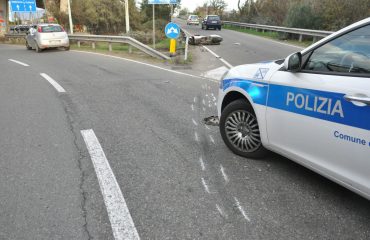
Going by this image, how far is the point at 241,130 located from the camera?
4.58m

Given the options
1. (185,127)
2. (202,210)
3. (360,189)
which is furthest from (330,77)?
(185,127)

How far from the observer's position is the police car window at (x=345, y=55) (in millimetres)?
3174

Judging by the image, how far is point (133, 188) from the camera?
381cm

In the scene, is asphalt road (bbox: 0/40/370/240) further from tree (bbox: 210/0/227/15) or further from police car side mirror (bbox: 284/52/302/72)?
tree (bbox: 210/0/227/15)

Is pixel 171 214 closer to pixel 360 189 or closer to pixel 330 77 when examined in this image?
pixel 360 189

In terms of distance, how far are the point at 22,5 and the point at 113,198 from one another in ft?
110

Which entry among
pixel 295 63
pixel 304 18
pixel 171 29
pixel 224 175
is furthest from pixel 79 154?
pixel 304 18

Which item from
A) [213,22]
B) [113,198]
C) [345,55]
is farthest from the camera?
[213,22]

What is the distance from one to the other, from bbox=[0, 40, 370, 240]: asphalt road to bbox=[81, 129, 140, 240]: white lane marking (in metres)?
0.04

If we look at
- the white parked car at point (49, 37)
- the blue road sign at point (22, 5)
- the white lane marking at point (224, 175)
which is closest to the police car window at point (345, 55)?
the white lane marking at point (224, 175)

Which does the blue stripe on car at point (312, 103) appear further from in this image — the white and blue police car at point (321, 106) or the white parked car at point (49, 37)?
the white parked car at point (49, 37)

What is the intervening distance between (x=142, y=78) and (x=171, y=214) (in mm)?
7951

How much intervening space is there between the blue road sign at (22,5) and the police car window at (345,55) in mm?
33661

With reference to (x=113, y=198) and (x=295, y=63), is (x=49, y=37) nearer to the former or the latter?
(x=113, y=198)
